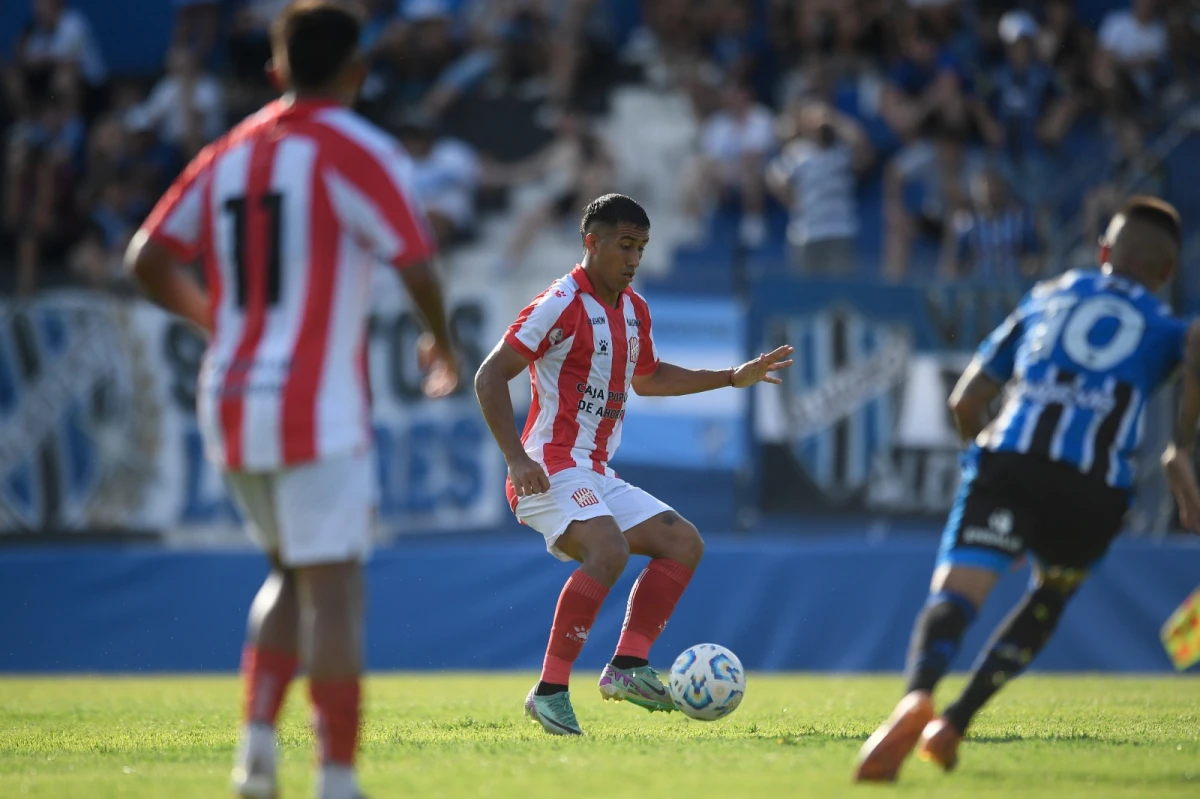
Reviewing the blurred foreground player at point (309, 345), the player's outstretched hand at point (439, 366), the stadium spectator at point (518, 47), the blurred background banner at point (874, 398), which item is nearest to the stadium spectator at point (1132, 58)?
the blurred background banner at point (874, 398)

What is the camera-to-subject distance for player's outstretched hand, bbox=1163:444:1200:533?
6.01 metres

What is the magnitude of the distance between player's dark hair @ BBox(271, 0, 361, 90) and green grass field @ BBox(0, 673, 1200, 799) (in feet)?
7.47

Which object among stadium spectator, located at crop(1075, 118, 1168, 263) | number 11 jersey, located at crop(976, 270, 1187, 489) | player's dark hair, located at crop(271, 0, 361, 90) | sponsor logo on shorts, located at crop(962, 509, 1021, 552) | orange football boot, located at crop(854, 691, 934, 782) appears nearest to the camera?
player's dark hair, located at crop(271, 0, 361, 90)

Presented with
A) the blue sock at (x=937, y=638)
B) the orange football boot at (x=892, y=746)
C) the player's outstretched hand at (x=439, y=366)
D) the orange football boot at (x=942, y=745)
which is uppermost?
the player's outstretched hand at (x=439, y=366)

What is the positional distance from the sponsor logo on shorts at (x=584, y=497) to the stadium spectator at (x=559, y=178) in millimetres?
8564

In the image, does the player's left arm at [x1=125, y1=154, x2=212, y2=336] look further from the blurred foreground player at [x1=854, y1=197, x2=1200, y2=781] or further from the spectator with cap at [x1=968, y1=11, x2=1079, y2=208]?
the spectator with cap at [x1=968, y1=11, x2=1079, y2=208]

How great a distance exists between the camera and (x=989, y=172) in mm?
14750

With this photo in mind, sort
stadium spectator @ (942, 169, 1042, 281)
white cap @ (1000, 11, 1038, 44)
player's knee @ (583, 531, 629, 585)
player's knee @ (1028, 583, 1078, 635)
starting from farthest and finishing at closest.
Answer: white cap @ (1000, 11, 1038, 44)
stadium spectator @ (942, 169, 1042, 281)
player's knee @ (583, 531, 629, 585)
player's knee @ (1028, 583, 1078, 635)

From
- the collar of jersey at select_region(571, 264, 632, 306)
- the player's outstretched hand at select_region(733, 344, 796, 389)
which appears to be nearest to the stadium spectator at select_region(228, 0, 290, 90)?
the collar of jersey at select_region(571, 264, 632, 306)

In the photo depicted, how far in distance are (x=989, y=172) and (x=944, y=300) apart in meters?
2.20

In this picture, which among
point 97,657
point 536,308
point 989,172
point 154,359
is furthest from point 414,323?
point 536,308

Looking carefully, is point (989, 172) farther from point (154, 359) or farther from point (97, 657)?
point (97, 657)

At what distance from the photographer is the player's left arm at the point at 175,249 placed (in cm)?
501

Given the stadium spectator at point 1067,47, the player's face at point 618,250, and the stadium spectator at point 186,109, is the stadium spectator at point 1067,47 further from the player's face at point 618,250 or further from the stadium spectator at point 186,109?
the player's face at point 618,250
